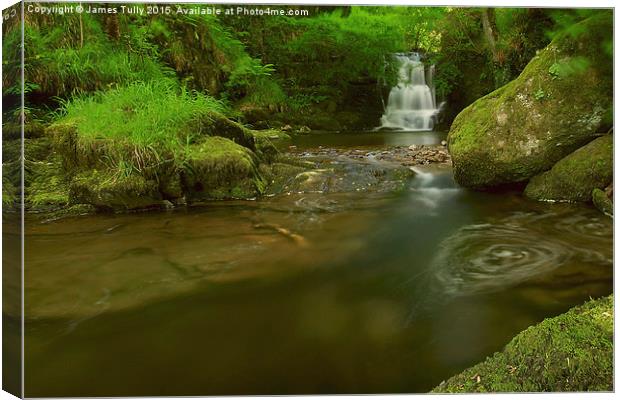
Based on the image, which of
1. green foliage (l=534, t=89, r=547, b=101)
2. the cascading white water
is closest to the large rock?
green foliage (l=534, t=89, r=547, b=101)

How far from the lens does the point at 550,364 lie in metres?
1.42

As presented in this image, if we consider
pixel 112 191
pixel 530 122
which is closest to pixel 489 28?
pixel 530 122

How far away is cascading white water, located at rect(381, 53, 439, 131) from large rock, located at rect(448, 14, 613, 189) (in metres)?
0.25

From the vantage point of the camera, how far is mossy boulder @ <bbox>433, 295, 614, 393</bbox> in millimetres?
1413

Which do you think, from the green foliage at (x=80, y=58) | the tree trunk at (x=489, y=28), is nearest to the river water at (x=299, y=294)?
the green foliage at (x=80, y=58)

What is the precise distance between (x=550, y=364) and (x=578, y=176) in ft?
4.06

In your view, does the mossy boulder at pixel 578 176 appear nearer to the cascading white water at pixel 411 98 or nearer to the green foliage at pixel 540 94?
the green foliage at pixel 540 94

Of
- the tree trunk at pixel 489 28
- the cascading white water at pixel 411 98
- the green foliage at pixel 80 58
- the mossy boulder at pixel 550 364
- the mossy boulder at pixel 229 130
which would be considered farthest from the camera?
the mossy boulder at pixel 229 130

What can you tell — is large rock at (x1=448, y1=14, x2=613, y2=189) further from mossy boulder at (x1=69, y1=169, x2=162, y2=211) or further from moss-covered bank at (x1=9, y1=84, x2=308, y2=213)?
mossy boulder at (x1=69, y1=169, x2=162, y2=211)

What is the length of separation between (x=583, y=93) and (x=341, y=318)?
160 cm

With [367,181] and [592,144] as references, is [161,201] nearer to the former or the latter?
[367,181]

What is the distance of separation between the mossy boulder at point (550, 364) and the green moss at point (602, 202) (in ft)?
1.48

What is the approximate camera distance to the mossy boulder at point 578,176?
1968 mm

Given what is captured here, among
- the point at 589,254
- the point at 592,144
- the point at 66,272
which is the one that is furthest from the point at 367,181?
the point at 66,272
